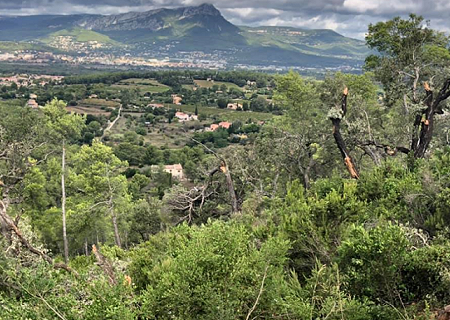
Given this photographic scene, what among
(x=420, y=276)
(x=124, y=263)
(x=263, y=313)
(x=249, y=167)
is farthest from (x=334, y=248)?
(x=249, y=167)

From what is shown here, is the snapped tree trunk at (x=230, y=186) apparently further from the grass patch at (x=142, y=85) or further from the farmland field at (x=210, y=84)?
the farmland field at (x=210, y=84)

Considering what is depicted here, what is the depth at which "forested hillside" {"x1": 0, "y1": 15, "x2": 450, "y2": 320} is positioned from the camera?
591 cm

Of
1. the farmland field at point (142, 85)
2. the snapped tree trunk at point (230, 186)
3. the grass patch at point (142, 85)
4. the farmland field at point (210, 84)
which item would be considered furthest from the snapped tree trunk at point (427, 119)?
the farmland field at point (210, 84)

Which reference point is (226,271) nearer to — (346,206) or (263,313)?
(263,313)

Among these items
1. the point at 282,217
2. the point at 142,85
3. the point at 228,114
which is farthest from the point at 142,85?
the point at 282,217

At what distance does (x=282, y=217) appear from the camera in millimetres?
9297

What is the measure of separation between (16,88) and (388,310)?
12217 cm

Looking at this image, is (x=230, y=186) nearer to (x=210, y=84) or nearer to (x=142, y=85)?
(x=142, y=85)

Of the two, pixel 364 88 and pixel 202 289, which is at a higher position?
pixel 364 88

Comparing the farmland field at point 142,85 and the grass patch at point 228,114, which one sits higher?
the farmland field at point 142,85

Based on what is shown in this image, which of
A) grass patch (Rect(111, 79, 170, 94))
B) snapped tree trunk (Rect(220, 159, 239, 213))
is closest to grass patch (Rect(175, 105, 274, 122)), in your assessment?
grass patch (Rect(111, 79, 170, 94))

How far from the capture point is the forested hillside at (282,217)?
19.4 ft

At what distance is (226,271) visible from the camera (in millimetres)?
5891

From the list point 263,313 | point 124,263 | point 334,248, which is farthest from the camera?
point 124,263
